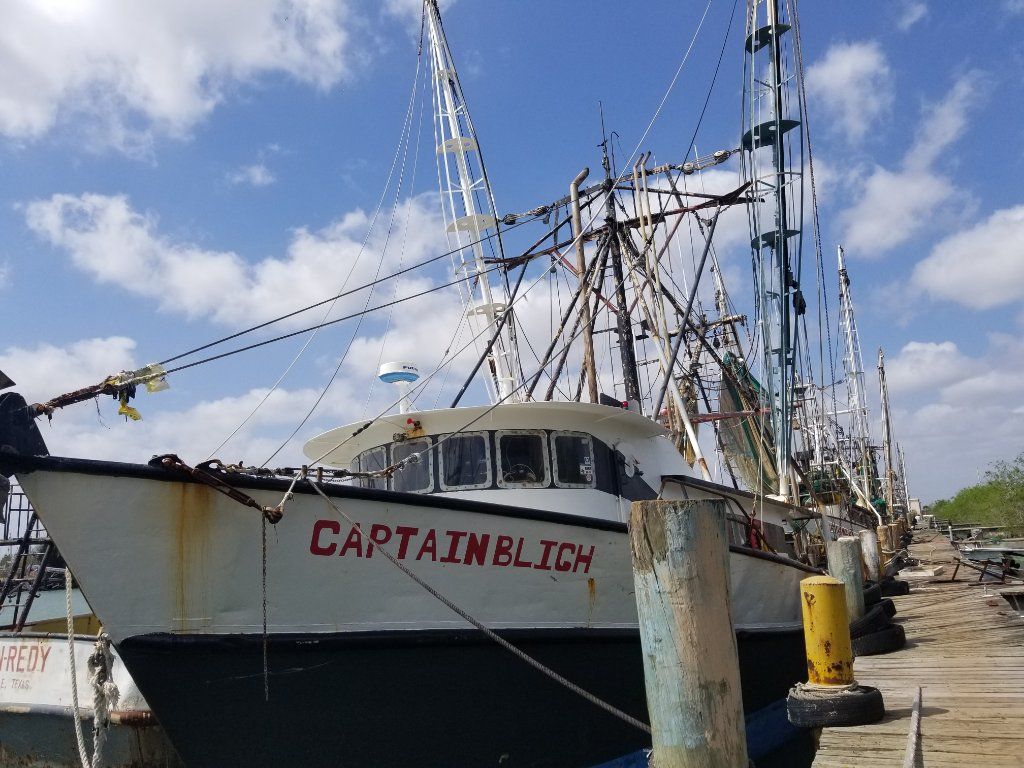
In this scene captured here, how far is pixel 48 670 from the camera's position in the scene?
26.5 ft

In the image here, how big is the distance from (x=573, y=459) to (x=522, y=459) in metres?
0.56

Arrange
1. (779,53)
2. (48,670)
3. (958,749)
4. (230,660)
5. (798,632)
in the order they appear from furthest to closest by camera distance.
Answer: (779,53) → (798,632) → (48,670) → (230,660) → (958,749)

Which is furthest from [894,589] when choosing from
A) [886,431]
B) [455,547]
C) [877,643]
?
[886,431]

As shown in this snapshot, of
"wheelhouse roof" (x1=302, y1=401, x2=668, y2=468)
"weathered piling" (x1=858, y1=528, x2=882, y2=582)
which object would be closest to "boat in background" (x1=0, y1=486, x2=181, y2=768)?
"wheelhouse roof" (x1=302, y1=401, x2=668, y2=468)

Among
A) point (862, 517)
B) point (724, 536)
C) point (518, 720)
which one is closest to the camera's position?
point (724, 536)

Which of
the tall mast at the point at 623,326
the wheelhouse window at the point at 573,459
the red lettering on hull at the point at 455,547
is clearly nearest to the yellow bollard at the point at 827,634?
the red lettering on hull at the point at 455,547

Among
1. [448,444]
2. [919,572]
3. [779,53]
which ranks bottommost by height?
[919,572]

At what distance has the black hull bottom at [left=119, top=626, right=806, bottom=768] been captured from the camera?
5.53 m

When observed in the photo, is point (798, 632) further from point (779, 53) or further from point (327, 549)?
point (779, 53)

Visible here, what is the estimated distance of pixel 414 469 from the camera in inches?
329

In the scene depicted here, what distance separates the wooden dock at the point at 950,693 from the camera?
4.75 metres

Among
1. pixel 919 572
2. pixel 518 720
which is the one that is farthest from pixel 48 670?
pixel 919 572

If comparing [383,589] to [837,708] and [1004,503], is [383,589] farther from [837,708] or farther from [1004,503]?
[1004,503]

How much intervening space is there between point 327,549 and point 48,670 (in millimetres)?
4435
